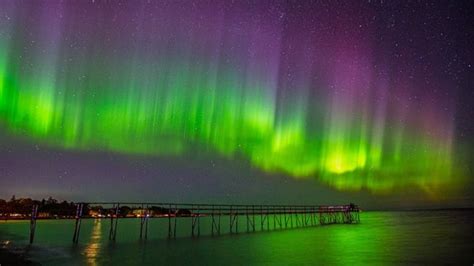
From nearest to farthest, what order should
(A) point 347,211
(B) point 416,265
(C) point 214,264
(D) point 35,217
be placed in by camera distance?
(B) point 416,265 < (C) point 214,264 < (D) point 35,217 < (A) point 347,211

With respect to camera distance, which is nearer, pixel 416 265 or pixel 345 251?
pixel 416 265

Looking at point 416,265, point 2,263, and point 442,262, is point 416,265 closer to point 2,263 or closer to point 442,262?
point 442,262

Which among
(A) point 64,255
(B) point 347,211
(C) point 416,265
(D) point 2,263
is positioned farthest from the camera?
(B) point 347,211

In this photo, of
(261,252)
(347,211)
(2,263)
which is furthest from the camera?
(347,211)

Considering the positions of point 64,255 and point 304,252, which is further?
point 304,252

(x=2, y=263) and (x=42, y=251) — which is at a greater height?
(x=2, y=263)

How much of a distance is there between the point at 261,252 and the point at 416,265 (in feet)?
40.9

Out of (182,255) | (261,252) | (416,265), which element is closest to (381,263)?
(416,265)

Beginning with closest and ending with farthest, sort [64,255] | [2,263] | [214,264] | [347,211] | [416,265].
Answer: [2,263] → [416,265] → [214,264] → [64,255] → [347,211]

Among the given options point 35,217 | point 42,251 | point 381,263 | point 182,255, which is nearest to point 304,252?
point 381,263

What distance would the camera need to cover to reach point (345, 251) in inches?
1352

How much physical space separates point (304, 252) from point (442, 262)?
10.5 meters

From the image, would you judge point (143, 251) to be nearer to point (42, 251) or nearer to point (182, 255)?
point (182, 255)

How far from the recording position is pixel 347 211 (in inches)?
3632
